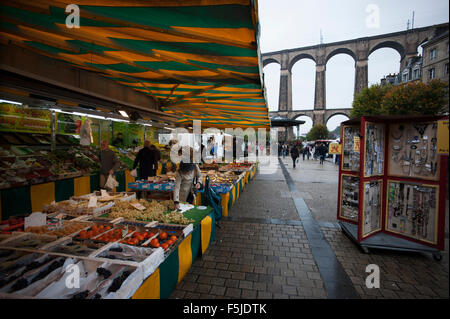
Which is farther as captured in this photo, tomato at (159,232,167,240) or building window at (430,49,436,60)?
tomato at (159,232,167,240)

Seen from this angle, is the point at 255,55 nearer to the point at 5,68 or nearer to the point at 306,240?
the point at 5,68

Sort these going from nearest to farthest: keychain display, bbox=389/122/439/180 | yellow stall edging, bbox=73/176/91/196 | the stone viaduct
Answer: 1. keychain display, bbox=389/122/439/180
2. yellow stall edging, bbox=73/176/91/196
3. the stone viaduct

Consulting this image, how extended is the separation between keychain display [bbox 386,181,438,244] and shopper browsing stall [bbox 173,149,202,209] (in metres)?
3.40

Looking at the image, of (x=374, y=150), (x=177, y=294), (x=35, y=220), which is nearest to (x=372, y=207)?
(x=374, y=150)

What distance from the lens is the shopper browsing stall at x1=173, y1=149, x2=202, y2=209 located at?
12.1 ft

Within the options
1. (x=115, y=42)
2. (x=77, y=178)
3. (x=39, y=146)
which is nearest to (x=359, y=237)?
(x=115, y=42)

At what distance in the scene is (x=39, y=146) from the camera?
5.23 metres

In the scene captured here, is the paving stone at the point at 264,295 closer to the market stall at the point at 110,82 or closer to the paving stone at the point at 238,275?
the paving stone at the point at 238,275

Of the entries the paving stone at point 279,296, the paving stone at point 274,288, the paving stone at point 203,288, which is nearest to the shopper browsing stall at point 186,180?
the paving stone at point 203,288

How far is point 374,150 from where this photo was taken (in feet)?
11.4

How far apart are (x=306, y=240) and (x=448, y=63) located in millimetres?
3504

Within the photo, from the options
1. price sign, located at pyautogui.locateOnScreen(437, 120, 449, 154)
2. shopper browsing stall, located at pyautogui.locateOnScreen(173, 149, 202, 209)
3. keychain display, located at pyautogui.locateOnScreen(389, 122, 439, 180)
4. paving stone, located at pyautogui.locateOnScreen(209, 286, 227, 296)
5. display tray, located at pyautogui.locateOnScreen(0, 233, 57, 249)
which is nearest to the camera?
price sign, located at pyautogui.locateOnScreen(437, 120, 449, 154)

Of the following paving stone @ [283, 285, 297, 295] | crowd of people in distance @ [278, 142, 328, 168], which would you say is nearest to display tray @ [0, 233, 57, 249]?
paving stone @ [283, 285, 297, 295]

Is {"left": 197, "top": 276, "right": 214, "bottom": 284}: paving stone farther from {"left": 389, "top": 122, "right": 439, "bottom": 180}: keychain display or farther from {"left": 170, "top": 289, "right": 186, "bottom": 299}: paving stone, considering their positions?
{"left": 389, "top": 122, "right": 439, "bottom": 180}: keychain display
